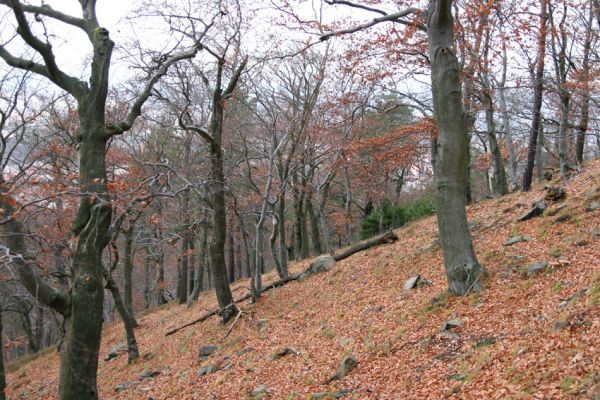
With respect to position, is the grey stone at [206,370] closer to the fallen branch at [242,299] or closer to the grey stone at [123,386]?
the grey stone at [123,386]

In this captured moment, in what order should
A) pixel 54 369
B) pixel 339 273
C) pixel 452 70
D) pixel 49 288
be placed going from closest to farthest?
pixel 49 288
pixel 452 70
pixel 339 273
pixel 54 369

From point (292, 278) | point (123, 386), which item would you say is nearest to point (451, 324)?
point (123, 386)

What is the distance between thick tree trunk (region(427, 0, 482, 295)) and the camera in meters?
7.07

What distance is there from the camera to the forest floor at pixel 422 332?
482 cm

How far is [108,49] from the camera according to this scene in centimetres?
640

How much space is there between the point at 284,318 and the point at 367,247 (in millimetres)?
5019

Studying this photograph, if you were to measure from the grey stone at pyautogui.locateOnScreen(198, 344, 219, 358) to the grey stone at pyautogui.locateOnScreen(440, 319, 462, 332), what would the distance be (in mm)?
6223

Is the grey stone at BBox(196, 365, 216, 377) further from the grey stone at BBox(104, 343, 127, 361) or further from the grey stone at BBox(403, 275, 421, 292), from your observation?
the grey stone at BBox(104, 343, 127, 361)

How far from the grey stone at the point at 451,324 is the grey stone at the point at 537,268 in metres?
1.53

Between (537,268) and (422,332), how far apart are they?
6.78 feet

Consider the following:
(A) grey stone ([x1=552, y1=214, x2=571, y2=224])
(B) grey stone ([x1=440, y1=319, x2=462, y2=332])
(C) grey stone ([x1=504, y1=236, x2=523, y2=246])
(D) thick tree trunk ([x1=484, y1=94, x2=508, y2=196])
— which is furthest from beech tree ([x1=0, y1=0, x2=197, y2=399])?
(D) thick tree trunk ([x1=484, y1=94, x2=508, y2=196])

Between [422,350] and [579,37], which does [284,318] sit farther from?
[579,37]

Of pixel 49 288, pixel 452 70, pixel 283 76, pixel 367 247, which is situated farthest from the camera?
pixel 283 76

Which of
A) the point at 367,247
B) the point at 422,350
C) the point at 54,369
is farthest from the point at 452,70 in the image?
the point at 54,369
